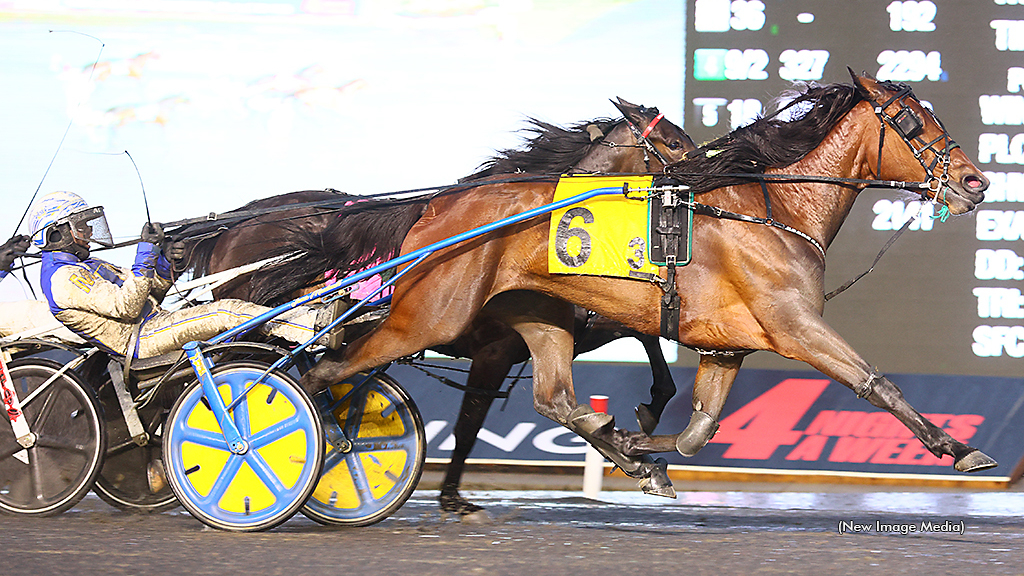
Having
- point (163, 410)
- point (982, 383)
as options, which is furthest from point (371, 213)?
point (982, 383)

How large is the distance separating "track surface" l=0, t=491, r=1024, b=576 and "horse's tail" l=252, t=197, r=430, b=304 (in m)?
1.13

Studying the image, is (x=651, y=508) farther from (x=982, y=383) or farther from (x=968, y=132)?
(x=968, y=132)

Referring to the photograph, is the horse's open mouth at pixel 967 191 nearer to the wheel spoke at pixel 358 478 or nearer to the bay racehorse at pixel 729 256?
the bay racehorse at pixel 729 256

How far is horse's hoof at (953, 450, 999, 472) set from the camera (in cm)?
376

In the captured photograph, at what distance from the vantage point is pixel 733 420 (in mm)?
6742

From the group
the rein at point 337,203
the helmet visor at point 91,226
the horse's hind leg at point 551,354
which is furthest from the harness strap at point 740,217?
the helmet visor at point 91,226

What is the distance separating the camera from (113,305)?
171 inches

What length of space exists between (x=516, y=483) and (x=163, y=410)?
2564mm

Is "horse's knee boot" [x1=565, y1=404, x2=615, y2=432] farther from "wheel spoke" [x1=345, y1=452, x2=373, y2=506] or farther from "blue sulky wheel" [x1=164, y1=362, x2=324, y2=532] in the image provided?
"blue sulky wheel" [x1=164, y1=362, x2=324, y2=532]

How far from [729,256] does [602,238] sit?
1.72 feet

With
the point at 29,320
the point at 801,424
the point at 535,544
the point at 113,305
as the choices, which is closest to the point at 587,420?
the point at 535,544

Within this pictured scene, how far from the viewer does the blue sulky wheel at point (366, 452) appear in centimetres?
459

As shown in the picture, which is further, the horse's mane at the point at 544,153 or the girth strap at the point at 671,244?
the horse's mane at the point at 544,153

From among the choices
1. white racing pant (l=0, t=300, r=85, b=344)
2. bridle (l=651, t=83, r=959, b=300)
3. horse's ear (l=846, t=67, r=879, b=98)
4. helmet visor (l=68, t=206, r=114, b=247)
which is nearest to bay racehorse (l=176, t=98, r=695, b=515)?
helmet visor (l=68, t=206, r=114, b=247)
